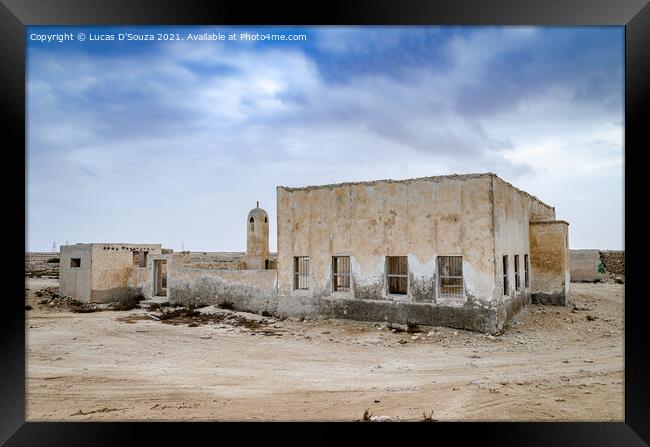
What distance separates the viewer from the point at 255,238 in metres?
20.0

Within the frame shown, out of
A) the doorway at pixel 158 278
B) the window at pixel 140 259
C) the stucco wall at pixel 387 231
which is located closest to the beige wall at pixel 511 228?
the stucco wall at pixel 387 231

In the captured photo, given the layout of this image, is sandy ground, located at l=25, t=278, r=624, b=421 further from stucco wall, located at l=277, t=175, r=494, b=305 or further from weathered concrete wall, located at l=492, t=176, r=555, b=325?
stucco wall, located at l=277, t=175, r=494, b=305

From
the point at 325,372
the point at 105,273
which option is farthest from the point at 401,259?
the point at 105,273

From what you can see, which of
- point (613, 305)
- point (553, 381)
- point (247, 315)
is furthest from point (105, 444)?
point (613, 305)

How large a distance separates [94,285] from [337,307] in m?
10.4

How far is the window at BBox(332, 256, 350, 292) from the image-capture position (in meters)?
12.7

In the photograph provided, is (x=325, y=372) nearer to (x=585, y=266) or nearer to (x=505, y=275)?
(x=505, y=275)

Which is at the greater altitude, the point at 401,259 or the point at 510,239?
the point at 510,239

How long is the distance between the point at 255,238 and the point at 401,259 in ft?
27.1

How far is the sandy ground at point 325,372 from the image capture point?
18.7ft

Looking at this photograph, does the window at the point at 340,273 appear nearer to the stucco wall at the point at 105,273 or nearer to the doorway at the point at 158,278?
the doorway at the point at 158,278

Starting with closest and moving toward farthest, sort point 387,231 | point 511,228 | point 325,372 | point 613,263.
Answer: point 325,372, point 387,231, point 511,228, point 613,263

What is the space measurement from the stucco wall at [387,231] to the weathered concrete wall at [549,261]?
530 centimetres

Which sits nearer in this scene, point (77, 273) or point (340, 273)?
point (340, 273)
